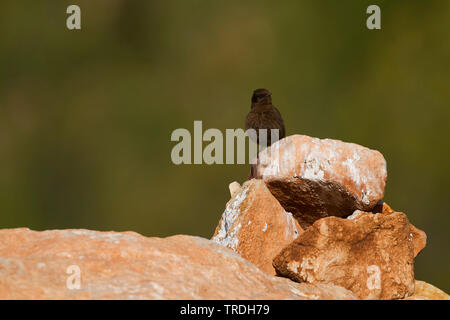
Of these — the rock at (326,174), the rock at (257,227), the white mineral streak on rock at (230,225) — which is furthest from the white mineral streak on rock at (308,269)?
the rock at (326,174)

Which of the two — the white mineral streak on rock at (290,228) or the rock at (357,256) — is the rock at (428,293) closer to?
the rock at (357,256)

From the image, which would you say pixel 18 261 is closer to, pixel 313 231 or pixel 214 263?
pixel 214 263

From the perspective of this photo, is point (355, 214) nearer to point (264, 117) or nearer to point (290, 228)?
point (290, 228)

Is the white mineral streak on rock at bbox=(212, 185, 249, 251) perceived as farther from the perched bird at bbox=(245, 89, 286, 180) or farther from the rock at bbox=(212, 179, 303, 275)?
the perched bird at bbox=(245, 89, 286, 180)

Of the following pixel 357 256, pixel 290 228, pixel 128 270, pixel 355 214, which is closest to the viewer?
pixel 128 270

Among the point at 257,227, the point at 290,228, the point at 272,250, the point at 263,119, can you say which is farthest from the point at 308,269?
the point at 263,119

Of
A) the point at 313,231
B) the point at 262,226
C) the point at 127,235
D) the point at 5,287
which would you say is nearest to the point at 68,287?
the point at 5,287
